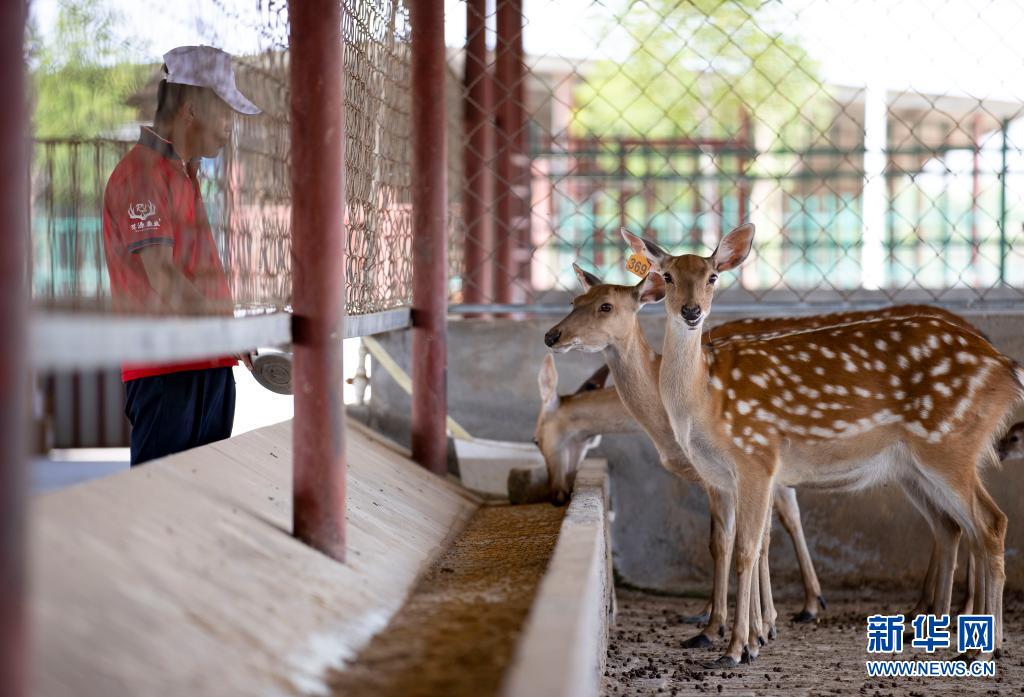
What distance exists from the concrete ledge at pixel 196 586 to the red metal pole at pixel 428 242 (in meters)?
1.69

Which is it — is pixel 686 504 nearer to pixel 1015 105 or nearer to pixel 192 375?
pixel 192 375

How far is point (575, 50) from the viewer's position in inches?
594

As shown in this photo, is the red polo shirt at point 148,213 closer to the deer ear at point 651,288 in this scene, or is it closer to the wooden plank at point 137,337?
the wooden plank at point 137,337

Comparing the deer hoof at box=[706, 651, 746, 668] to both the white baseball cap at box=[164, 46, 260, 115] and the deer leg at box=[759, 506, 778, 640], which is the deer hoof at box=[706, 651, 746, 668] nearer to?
the deer leg at box=[759, 506, 778, 640]

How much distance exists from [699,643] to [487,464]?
4.53 feet

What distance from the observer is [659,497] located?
5.77 metres

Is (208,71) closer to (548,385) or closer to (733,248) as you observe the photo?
(733,248)

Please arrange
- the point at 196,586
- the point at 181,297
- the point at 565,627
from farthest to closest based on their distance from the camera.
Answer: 1. the point at 181,297
2. the point at 196,586
3. the point at 565,627

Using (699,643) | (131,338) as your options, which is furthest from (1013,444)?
(131,338)

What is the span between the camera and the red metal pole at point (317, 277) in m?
2.93

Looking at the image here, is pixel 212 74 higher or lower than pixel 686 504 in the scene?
higher

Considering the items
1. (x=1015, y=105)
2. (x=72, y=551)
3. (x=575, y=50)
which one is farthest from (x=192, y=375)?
(x=1015, y=105)

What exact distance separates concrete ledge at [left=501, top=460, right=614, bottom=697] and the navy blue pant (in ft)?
4.04

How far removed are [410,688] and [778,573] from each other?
3.87m
